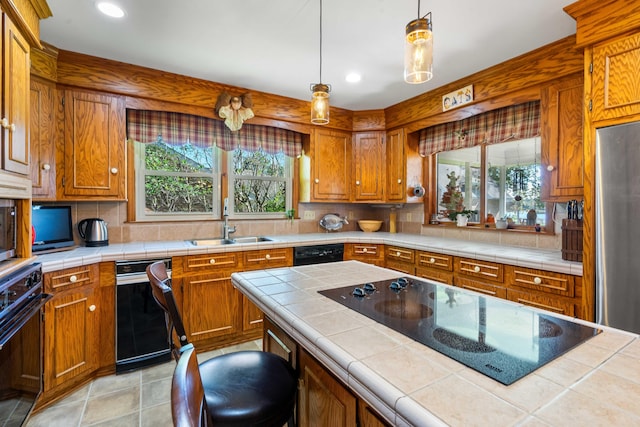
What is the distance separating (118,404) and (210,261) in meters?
1.10

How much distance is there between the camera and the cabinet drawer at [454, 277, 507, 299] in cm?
237

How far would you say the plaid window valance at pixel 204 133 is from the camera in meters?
2.88

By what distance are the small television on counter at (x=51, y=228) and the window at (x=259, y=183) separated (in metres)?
1.42

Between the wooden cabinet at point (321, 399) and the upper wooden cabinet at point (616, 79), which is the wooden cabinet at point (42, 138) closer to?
the wooden cabinet at point (321, 399)

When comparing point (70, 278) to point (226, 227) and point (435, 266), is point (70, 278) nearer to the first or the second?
point (226, 227)

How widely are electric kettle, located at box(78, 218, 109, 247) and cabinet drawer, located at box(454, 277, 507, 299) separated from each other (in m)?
2.95

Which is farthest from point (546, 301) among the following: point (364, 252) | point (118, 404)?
point (118, 404)

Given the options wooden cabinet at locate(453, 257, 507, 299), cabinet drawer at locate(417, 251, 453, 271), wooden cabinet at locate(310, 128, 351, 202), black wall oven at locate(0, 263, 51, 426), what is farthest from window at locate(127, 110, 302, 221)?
wooden cabinet at locate(453, 257, 507, 299)

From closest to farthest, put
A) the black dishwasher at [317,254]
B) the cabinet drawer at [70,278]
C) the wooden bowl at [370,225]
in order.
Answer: the cabinet drawer at [70,278] < the black dishwasher at [317,254] < the wooden bowl at [370,225]

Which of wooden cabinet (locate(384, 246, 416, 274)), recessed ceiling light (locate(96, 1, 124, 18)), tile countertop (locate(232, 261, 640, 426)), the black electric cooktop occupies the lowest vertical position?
wooden cabinet (locate(384, 246, 416, 274))

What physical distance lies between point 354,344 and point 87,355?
2259 mm

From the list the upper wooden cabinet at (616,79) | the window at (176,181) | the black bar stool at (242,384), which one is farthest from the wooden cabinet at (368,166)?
the black bar stool at (242,384)

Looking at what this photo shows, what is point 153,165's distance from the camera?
310 cm

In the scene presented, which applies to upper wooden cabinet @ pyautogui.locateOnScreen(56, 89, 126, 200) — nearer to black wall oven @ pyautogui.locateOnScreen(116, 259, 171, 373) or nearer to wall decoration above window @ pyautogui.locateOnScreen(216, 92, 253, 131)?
black wall oven @ pyautogui.locateOnScreen(116, 259, 171, 373)
